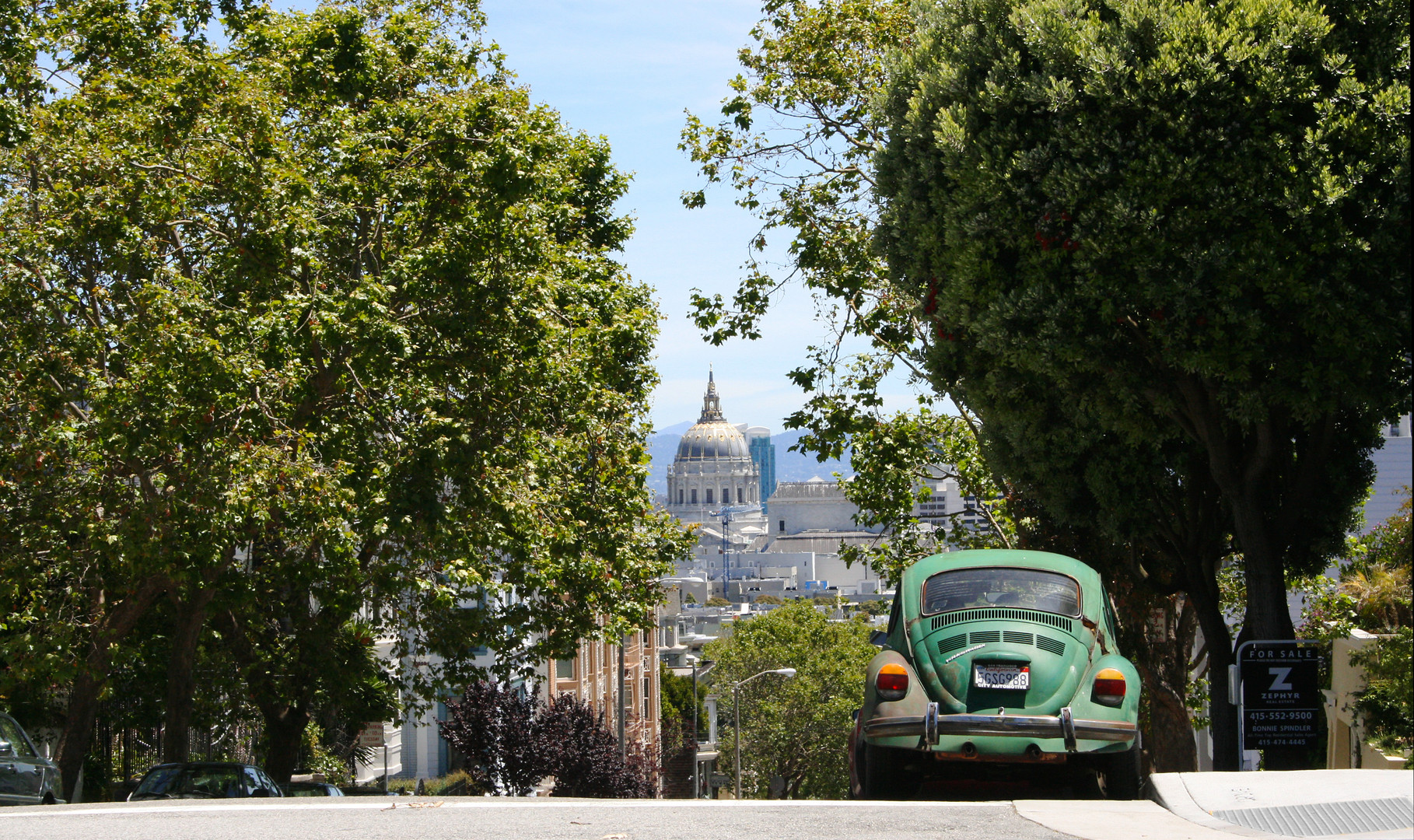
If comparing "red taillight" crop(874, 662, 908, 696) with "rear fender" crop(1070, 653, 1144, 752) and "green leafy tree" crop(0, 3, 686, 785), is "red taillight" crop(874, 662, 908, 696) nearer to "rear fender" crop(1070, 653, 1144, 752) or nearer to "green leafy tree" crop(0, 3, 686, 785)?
"rear fender" crop(1070, 653, 1144, 752)

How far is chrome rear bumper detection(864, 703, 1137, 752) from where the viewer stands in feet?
29.8

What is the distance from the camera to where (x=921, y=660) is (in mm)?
9734

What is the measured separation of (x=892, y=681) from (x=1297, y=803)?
2854 mm

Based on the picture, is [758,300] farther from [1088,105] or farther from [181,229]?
[1088,105]

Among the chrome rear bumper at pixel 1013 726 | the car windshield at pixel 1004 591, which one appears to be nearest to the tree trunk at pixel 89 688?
the car windshield at pixel 1004 591

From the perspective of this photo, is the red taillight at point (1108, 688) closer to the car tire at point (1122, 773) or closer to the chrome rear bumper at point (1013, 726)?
the chrome rear bumper at point (1013, 726)

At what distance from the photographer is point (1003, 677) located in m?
9.28

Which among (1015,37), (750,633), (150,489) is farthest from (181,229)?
(750,633)

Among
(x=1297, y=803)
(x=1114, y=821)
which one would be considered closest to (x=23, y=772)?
(x=1114, y=821)

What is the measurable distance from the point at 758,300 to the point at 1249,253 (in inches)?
409

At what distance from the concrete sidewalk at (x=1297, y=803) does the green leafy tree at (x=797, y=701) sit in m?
46.4

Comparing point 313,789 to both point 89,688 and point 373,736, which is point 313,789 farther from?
point 89,688

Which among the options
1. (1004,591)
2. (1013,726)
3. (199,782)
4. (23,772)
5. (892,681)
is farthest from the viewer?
(199,782)

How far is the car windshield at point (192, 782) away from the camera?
13844 mm
